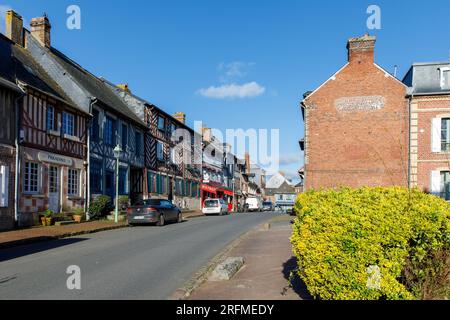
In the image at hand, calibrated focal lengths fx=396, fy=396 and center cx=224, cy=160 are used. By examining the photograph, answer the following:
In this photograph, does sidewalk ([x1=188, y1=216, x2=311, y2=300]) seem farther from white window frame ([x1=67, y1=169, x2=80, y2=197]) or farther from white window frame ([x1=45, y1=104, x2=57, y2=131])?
white window frame ([x1=67, y1=169, x2=80, y2=197])

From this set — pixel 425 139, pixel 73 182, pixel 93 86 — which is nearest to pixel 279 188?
pixel 93 86

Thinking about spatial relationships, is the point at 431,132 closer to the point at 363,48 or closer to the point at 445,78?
the point at 445,78

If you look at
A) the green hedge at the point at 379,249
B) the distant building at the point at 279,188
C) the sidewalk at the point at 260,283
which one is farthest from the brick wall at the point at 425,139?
the distant building at the point at 279,188

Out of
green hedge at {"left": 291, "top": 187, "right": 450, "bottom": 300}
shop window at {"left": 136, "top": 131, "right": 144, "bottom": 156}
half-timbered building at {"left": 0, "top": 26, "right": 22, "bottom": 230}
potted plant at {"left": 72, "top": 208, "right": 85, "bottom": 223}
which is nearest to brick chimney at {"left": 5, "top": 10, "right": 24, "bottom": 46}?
half-timbered building at {"left": 0, "top": 26, "right": 22, "bottom": 230}

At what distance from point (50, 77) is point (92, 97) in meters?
2.67

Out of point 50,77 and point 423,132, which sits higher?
point 50,77

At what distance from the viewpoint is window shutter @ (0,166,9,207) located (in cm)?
1548

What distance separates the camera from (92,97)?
2205 cm

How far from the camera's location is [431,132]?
21422mm

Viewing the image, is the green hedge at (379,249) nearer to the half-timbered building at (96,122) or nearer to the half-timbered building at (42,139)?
the half-timbered building at (42,139)

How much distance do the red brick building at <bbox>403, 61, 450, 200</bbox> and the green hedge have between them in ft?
59.8

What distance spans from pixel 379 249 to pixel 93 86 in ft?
82.4
